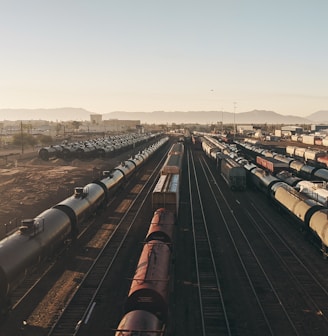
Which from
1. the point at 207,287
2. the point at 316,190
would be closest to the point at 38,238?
the point at 207,287

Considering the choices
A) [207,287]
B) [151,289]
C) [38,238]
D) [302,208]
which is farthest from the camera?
[302,208]

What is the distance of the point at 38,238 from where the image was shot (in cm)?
2086

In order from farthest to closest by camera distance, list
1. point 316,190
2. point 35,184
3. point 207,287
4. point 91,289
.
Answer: point 35,184 → point 316,190 → point 207,287 → point 91,289

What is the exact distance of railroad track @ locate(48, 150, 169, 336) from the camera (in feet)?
59.1

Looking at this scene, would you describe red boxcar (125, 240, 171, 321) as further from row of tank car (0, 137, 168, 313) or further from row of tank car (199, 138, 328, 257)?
row of tank car (199, 138, 328, 257)

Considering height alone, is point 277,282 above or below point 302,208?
below

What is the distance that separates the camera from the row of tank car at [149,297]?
13.3m

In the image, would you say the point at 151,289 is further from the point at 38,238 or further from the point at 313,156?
the point at 313,156

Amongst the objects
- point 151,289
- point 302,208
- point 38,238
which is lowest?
point 151,289

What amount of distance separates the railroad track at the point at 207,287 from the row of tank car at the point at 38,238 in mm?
9908

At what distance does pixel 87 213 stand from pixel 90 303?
36.3 feet

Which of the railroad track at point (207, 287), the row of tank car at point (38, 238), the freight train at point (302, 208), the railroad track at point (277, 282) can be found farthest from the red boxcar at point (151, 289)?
the freight train at point (302, 208)

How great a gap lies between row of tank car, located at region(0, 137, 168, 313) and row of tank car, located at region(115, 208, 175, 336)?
647cm

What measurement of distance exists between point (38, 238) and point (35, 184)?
113ft
